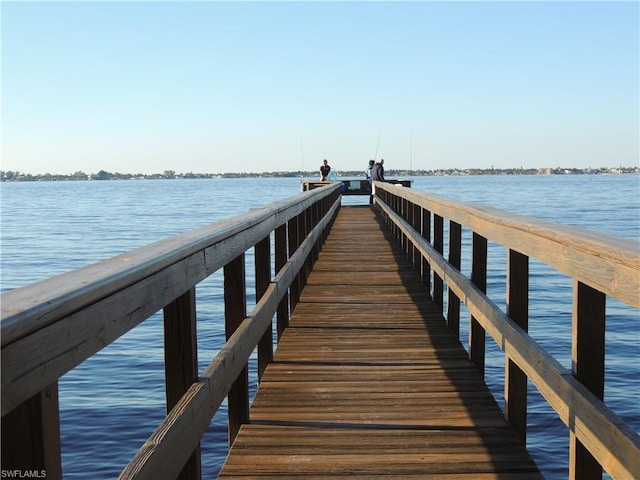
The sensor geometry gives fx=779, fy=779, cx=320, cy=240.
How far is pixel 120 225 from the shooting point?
47719mm

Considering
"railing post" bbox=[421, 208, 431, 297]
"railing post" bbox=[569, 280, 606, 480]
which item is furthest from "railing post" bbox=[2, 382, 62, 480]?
"railing post" bbox=[421, 208, 431, 297]

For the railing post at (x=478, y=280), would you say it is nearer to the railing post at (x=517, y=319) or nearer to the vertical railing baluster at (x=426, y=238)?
the railing post at (x=517, y=319)

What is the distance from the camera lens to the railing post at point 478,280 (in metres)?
5.01

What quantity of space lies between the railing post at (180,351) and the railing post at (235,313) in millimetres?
1207

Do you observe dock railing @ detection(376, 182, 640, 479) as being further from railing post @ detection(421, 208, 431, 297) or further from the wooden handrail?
railing post @ detection(421, 208, 431, 297)

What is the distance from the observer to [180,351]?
2.65 m

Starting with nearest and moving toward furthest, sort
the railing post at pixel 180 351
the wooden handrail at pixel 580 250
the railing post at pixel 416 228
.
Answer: the wooden handrail at pixel 580 250, the railing post at pixel 180 351, the railing post at pixel 416 228

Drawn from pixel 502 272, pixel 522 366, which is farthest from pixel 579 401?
pixel 502 272

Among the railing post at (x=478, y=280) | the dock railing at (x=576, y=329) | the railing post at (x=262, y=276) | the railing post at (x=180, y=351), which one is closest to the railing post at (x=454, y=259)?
the railing post at (x=478, y=280)

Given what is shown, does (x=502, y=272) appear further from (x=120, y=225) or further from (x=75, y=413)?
(x=120, y=225)

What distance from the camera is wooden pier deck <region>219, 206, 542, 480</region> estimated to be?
3.60 meters

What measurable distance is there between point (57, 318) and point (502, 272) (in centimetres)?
2220

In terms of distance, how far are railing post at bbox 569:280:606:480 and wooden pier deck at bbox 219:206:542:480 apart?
A: 2.71 feet

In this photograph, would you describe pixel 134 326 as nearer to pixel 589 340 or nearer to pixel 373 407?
pixel 589 340
